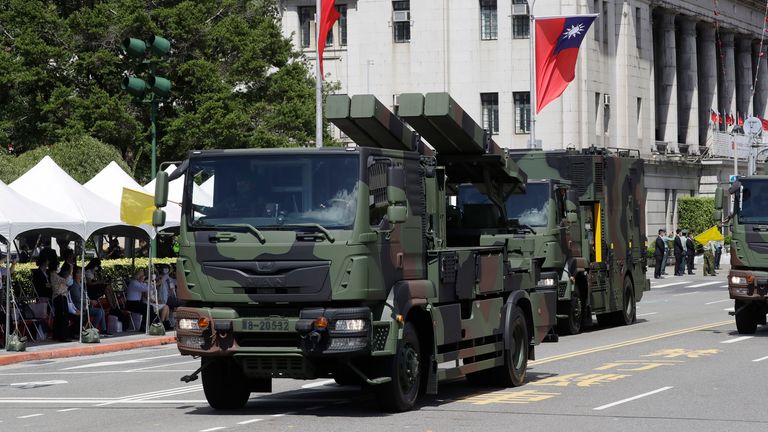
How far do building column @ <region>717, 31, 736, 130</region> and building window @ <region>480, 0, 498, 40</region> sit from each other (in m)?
25.8

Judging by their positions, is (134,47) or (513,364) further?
(134,47)

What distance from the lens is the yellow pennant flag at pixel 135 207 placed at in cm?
2900

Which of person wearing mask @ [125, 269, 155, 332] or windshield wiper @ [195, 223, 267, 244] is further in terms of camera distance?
person wearing mask @ [125, 269, 155, 332]

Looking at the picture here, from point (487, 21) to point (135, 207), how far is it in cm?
4267

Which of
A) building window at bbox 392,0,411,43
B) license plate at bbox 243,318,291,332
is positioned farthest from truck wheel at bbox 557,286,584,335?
building window at bbox 392,0,411,43

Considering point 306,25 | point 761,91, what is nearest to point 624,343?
point 306,25

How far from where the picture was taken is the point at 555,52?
4838 cm

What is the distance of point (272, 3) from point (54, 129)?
32.8ft

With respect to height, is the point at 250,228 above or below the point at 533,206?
below

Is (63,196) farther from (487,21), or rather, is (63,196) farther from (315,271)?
(487,21)

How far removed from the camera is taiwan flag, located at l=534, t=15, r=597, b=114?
47.9 meters

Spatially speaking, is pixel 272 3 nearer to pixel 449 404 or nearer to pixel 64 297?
pixel 64 297

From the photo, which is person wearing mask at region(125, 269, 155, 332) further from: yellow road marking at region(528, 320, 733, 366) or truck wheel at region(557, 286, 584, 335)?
yellow road marking at region(528, 320, 733, 366)

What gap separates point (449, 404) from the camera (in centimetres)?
1700
